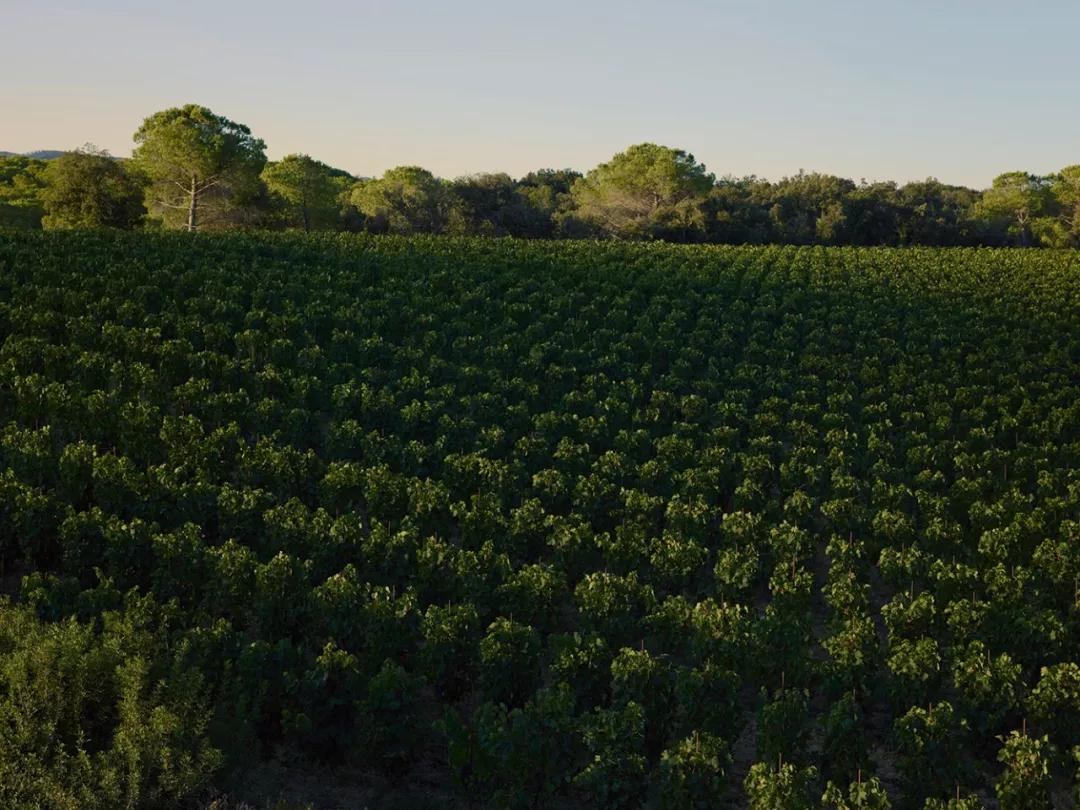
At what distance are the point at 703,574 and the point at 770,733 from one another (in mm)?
5102

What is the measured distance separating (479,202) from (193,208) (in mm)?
27720

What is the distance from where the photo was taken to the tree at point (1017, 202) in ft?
299

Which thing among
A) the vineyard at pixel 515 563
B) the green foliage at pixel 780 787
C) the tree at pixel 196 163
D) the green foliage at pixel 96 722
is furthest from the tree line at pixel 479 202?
the green foliage at pixel 780 787

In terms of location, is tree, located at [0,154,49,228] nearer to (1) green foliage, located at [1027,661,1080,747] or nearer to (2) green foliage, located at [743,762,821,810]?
(2) green foliage, located at [743,762,821,810]

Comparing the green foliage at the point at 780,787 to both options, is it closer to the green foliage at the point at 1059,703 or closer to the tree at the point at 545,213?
the green foliage at the point at 1059,703

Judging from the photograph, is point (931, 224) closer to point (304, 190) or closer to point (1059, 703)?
point (304, 190)

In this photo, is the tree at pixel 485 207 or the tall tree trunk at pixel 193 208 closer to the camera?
the tall tree trunk at pixel 193 208

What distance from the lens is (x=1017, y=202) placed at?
299 ft

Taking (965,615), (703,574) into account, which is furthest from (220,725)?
(965,615)

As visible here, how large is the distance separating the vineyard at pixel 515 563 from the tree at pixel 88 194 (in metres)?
29.4

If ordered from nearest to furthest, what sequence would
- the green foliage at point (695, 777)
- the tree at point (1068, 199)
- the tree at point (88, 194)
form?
the green foliage at point (695, 777)
the tree at point (88, 194)
the tree at point (1068, 199)

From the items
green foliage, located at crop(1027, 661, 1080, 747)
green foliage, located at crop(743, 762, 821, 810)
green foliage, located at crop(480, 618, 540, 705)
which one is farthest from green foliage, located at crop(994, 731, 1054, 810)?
green foliage, located at crop(480, 618, 540, 705)

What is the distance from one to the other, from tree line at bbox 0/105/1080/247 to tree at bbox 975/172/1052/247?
144 mm

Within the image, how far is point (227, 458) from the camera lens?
749 inches
